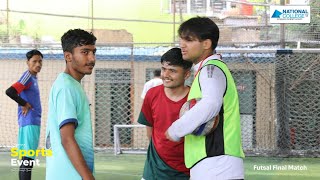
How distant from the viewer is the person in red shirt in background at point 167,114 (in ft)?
11.8

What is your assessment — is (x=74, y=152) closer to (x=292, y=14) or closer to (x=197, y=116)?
(x=197, y=116)

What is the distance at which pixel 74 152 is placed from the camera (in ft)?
9.06

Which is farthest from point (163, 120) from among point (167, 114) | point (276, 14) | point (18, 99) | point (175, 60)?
point (276, 14)

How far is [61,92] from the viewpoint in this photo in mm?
2842

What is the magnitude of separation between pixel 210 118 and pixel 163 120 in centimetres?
96

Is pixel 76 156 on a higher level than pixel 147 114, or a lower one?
lower

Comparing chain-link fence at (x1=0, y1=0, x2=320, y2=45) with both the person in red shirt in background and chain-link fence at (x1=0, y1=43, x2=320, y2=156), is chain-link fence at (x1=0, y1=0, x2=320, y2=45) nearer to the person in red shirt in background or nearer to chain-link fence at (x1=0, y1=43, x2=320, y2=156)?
chain-link fence at (x1=0, y1=43, x2=320, y2=156)

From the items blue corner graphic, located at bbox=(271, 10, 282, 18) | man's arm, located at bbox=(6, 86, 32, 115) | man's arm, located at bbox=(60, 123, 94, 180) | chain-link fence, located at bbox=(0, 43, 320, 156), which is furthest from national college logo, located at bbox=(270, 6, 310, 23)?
man's arm, located at bbox=(60, 123, 94, 180)

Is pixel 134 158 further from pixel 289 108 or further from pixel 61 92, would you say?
pixel 61 92

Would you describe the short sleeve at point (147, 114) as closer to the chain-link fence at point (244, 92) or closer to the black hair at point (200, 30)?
the black hair at point (200, 30)

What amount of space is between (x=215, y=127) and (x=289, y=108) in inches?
305

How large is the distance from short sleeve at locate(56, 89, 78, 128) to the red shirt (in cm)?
91

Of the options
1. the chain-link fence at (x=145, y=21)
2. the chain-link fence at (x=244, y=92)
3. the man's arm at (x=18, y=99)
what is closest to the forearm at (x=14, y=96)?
the man's arm at (x=18, y=99)

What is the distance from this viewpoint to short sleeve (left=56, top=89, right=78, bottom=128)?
2.79 m
